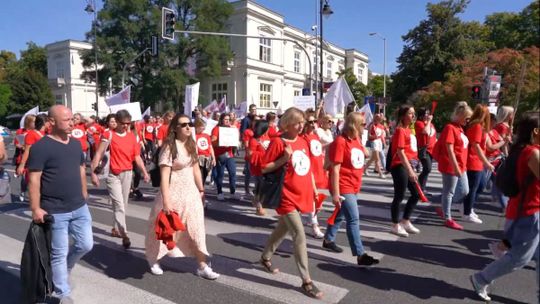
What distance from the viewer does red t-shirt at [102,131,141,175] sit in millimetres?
5469

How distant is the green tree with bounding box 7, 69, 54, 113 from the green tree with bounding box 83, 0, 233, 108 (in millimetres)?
19070

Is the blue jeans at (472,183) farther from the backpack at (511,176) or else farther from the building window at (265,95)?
the building window at (265,95)

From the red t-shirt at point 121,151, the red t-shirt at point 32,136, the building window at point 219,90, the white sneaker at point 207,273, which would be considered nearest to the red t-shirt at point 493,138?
the white sneaker at point 207,273

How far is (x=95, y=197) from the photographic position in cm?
895

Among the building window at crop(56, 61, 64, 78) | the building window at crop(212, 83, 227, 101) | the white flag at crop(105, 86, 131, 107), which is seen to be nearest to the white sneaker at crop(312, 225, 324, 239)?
the white flag at crop(105, 86, 131, 107)

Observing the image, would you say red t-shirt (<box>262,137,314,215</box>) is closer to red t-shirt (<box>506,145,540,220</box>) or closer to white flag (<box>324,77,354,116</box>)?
red t-shirt (<box>506,145,540,220</box>)

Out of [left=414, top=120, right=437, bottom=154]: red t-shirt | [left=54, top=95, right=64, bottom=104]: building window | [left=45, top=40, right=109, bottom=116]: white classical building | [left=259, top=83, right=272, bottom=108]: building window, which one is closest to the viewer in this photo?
[left=414, top=120, right=437, bottom=154]: red t-shirt

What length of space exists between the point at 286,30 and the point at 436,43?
24.6 m

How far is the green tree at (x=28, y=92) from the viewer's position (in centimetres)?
5725

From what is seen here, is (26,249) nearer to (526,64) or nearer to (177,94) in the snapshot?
(526,64)

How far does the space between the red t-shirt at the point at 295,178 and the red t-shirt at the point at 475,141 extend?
3081mm

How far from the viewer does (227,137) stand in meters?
8.37

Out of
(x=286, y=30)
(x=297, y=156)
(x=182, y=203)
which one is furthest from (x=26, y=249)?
(x=286, y=30)

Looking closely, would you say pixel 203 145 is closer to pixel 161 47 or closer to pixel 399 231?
pixel 399 231
